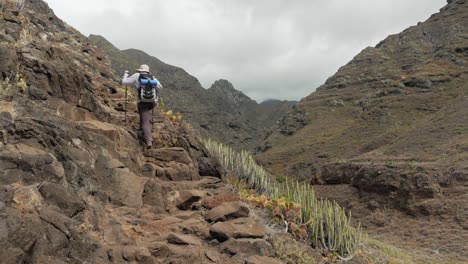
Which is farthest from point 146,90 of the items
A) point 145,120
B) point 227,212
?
point 227,212

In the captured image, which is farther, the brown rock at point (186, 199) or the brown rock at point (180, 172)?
the brown rock at point (180, 172)

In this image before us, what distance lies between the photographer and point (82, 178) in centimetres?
596

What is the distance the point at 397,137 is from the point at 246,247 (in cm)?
3162

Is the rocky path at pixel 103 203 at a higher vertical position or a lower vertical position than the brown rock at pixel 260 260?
higher

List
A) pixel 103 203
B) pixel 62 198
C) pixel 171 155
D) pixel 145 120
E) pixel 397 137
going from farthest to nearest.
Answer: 1. pixel 397 137
2. pixel 145 120
3. pixel 171 155
4. pixel 103 203
5. pixel 62 198

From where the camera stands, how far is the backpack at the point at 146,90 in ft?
30.1

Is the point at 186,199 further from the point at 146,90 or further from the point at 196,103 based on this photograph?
the point at 196,103

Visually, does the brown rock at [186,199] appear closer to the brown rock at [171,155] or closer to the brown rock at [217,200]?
the brown rock at [217,200]

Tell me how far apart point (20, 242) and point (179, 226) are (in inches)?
112

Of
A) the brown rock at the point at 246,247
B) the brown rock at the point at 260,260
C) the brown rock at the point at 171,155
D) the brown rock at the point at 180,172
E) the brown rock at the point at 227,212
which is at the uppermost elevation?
the brown rock at the point at 171,155

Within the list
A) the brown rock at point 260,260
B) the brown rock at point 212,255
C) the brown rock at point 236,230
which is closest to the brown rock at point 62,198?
the brown rock at point 212,255

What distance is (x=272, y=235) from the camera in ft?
22.9

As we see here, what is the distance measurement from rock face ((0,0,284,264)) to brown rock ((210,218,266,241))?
0.49 feet

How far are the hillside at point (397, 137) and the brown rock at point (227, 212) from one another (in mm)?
9498
